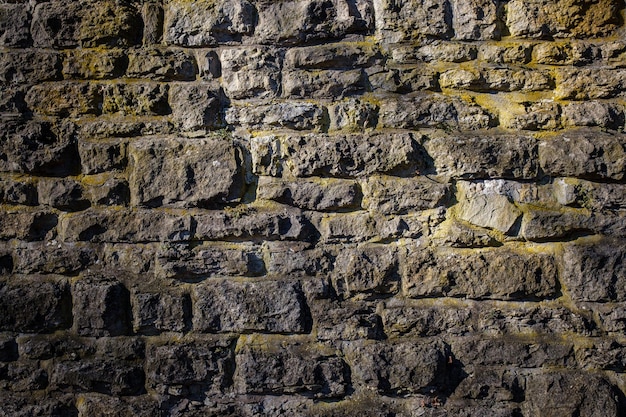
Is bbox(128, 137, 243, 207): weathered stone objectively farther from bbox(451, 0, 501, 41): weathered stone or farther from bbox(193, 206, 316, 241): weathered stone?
bbox(451, 0, 501, 41): weathered stone

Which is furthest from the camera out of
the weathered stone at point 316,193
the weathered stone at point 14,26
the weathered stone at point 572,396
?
the weathered stone at point 14,26

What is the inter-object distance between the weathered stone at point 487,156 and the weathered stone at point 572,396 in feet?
3.05

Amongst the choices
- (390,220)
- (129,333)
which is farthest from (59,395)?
(390,220)

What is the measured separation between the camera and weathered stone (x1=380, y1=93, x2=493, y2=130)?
246 centimetres

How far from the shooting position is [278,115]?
2465mm

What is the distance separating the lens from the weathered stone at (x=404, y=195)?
2414 mm

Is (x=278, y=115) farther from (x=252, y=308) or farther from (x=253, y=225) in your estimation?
(x=252, y=308)

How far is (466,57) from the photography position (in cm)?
246

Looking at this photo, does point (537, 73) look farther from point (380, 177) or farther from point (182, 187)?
point (182, 187)

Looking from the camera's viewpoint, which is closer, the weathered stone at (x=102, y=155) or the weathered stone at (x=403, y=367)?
the weathered stone at (x=403, y=367)

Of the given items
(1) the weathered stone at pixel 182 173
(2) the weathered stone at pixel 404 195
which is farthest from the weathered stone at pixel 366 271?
(1) the weathered stone at pixel 182 173

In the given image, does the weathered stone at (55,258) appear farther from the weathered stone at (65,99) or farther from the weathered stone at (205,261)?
the weathered stone at (65,99)

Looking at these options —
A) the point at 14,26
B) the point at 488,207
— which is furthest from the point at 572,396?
the point at 14,26

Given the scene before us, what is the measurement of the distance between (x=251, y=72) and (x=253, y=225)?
73 cm
